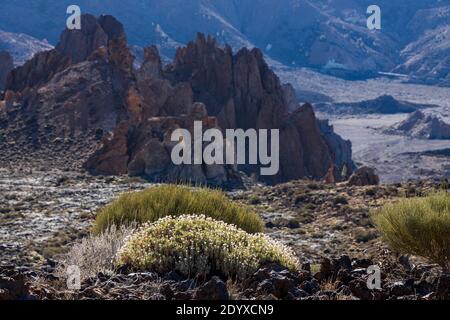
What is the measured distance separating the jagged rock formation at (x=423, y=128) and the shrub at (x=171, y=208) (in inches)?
6490

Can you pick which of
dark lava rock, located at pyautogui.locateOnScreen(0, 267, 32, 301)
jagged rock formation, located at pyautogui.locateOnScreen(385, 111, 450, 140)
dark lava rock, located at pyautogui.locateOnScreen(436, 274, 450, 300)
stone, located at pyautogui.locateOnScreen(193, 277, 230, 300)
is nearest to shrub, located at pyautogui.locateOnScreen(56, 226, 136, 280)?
dark lava rock, located at pyautogui.locateOnScreen(0, 267, 32, 301)

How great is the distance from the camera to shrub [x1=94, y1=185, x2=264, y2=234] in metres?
16.9

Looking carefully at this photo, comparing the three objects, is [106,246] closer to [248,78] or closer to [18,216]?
[18,216]

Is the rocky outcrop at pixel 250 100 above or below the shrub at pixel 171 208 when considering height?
above

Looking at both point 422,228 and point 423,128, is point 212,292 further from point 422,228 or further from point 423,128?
point 423,128

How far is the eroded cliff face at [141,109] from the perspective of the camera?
5612 centimetres

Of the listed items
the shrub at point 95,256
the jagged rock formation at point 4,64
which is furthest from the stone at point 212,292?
the jagged rock formation at point 4,64

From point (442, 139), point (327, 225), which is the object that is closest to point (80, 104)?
point (327, 225)

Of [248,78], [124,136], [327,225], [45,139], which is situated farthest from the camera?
[248,78]

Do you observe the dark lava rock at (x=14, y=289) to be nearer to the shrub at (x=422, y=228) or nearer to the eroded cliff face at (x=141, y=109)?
the shrub at (x=422, y=228)

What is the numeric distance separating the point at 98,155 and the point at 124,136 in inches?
86.7

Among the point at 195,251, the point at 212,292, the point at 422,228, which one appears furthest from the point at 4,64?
the point at 212,292
